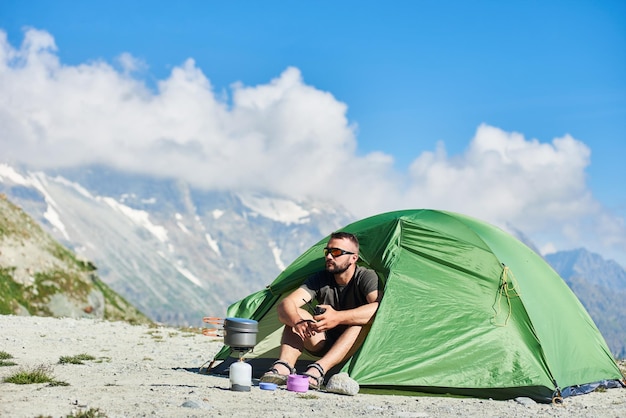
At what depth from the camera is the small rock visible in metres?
11.6

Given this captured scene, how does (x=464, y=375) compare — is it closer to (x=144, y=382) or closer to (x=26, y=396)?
(x=144, y=382)

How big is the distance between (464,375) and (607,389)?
157 inches

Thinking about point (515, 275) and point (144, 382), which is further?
point (515, 275)

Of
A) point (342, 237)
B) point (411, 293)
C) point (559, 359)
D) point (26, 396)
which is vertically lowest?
point (26, 396)

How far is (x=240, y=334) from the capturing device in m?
11.1

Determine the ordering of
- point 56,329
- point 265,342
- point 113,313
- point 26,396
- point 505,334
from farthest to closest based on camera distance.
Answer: point 113,313, point 56,329, point 265,342, point 505,334, point 26,396

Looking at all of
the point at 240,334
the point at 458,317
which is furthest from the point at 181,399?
the point at 458,317

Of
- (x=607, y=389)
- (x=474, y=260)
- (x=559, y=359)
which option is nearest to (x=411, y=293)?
(x=474, y=260)

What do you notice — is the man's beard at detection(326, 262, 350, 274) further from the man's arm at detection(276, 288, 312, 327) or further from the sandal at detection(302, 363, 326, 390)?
the sandal at detection(302, 363, 326, 390)

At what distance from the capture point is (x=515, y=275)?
13.9 meters

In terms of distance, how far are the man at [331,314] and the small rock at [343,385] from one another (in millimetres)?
331

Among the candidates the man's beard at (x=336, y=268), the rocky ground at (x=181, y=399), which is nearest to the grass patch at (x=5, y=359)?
the rocky ground at (x=181, y=399)

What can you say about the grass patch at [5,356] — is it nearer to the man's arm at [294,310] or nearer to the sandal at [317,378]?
the man's arm at [294,310]

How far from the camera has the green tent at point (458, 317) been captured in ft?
41.1
